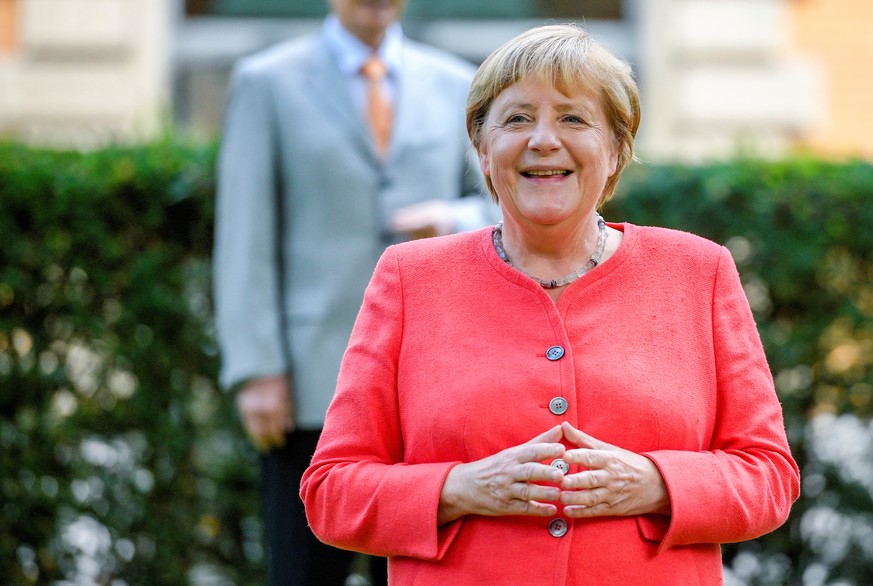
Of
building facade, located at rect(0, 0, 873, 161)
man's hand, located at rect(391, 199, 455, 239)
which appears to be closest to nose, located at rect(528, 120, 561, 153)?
man's hand, located at rect(391, 199, 455, 239)

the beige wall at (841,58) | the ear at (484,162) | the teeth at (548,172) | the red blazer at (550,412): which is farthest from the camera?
the beige wall at (841,58)

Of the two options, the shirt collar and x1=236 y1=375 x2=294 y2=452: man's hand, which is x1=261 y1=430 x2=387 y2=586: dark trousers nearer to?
x1=236 y1=375 x2=294 y2=452: man's hand

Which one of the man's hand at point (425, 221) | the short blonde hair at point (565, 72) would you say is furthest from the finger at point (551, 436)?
the man's hand at point (425, 221)

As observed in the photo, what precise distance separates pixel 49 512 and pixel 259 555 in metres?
0.81

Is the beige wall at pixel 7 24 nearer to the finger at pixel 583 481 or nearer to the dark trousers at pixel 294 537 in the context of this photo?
the dark trousers at pixel 294 537

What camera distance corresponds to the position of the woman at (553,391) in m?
2.33

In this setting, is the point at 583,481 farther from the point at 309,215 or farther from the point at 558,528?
the point at 309,215

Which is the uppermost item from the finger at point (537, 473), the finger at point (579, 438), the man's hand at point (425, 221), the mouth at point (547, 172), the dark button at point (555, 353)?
the mouth at point (547, 172)

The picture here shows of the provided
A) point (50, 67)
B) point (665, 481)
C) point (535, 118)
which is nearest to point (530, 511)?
point (665, 481)

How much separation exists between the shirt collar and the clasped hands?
5.96 feet

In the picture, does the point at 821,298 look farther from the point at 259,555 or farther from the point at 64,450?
the point at 64,450

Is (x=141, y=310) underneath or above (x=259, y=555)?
above

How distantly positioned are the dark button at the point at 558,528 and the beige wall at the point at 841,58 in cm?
630

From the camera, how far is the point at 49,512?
4977 mm
